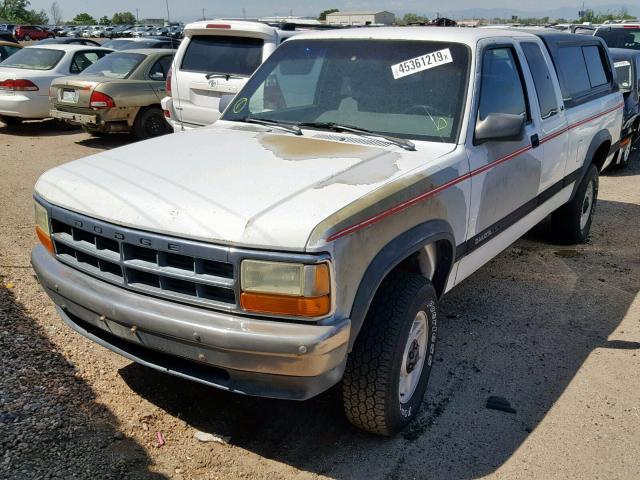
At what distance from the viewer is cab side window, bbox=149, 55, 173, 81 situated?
11109mm

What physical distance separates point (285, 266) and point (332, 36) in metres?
2.36

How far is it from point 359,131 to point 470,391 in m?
1.65

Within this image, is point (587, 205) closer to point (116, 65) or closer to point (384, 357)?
point (384, 357)

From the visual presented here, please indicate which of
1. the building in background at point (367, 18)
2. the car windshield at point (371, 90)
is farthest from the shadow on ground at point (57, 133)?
the car windshield at point (371, 90)

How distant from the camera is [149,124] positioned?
11008 millimetres

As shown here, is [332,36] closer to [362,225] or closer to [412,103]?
[412,103]

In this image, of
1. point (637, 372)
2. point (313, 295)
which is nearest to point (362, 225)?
point (313, 295)

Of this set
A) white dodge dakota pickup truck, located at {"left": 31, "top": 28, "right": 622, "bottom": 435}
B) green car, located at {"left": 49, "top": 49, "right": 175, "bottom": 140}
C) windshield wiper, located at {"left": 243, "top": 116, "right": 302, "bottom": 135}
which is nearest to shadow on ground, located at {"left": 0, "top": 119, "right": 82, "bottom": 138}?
green car, located at {"left": 49, "top": 49, "right": 175, "bottom": 140}

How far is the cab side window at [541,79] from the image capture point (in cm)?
471

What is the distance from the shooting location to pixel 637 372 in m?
4.04

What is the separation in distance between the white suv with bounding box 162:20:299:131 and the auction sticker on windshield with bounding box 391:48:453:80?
151 inches

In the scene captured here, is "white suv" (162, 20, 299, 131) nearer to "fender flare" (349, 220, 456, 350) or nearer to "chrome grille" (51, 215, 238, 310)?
"fender flare" (349, 220, 456, 350)

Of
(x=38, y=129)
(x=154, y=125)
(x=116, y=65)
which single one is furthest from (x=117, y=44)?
(x=154, y=125)

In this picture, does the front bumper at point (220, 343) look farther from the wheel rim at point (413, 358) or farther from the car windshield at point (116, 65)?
the car windshield at point (116, 65)
